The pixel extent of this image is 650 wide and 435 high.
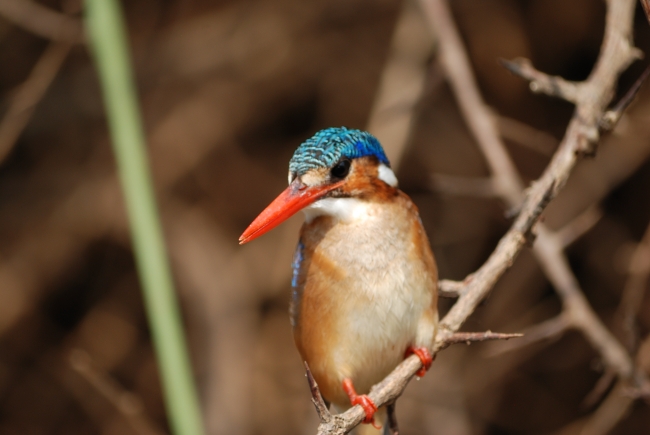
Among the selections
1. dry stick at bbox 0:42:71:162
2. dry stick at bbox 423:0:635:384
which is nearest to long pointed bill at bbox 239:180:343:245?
dry stick at bbox 423:0:635:384

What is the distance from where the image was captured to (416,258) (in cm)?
176

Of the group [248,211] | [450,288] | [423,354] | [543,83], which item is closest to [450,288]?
[450,288]

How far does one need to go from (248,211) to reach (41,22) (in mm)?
1711

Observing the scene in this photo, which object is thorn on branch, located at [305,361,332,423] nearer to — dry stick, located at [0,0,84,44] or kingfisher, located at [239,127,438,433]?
kingfisher, located at [239,127,438,433]

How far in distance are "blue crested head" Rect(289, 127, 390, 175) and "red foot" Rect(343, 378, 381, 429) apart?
568 millimetres

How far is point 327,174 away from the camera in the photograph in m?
1.67

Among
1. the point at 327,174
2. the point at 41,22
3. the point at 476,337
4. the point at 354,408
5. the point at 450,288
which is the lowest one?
the point at 354,408

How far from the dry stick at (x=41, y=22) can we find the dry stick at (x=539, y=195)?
1.98 m

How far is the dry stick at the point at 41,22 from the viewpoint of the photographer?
8.93 ft

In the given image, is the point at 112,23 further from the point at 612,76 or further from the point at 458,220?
the point at 458,220

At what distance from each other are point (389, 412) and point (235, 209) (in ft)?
8.53

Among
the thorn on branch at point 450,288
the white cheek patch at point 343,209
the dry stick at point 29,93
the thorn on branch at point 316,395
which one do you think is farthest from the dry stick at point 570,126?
the dry stick at point 29,93

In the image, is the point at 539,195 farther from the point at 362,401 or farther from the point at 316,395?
the point at 316,395

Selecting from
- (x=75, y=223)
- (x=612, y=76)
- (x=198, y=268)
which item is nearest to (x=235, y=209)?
(x=198, y=268)
